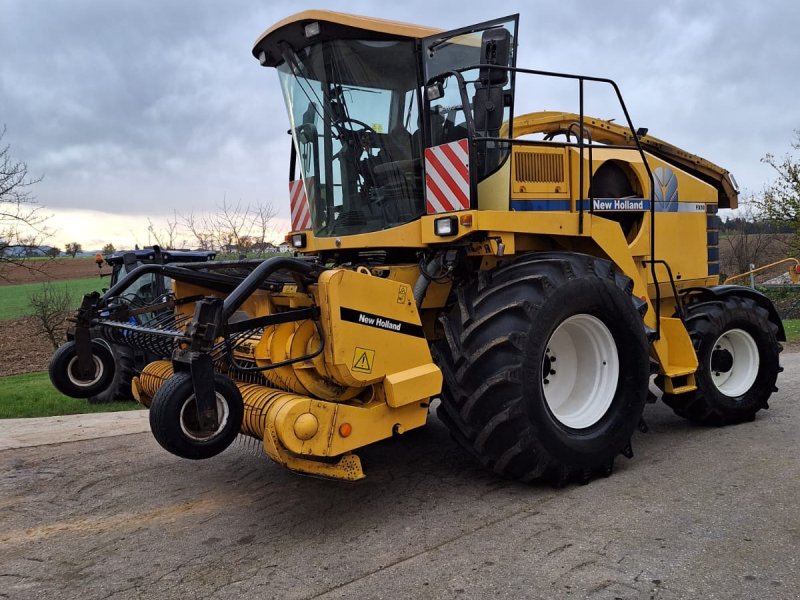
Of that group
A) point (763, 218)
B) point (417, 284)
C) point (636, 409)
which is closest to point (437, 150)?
point (417, 284)

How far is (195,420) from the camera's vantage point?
3.32 metres

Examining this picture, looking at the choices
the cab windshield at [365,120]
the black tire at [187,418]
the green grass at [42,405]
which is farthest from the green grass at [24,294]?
the black tire at [187,418]

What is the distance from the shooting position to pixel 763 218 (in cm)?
2277

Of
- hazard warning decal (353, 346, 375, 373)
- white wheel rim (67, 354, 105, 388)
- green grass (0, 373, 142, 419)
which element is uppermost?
hazard warning decal (353, 346, 375, 373)

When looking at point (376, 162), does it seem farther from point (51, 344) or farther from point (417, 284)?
point (51, 344)

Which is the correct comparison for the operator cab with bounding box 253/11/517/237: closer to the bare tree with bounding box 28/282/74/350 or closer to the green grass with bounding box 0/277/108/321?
the bare tree with bounding box 28/282/74/350

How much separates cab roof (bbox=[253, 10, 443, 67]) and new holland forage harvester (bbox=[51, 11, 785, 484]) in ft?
0.05

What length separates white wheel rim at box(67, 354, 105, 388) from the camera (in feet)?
14.4

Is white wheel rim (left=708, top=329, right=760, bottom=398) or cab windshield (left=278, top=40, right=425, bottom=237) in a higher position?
cab windshield (left=278, top=40, right=425, bottom=237)

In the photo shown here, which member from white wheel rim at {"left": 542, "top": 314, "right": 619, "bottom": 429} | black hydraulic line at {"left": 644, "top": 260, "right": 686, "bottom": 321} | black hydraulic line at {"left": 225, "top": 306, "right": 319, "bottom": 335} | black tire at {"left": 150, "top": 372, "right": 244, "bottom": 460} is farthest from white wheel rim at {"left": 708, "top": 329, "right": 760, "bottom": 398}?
black tire at {"left": 150, "top": 372, "right": 244, "bottom": 460}

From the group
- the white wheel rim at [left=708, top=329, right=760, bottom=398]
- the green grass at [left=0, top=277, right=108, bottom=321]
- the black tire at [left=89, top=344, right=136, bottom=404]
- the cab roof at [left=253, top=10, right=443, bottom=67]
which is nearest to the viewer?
the cab roof at [left=253, top=10, right=443, bottom=67]

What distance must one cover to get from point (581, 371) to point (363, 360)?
1864 mm

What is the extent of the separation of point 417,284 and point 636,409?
67.3 inches

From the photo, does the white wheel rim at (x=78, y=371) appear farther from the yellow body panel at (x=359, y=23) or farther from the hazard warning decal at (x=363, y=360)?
the yellow body panel at (x=359, y=23)
